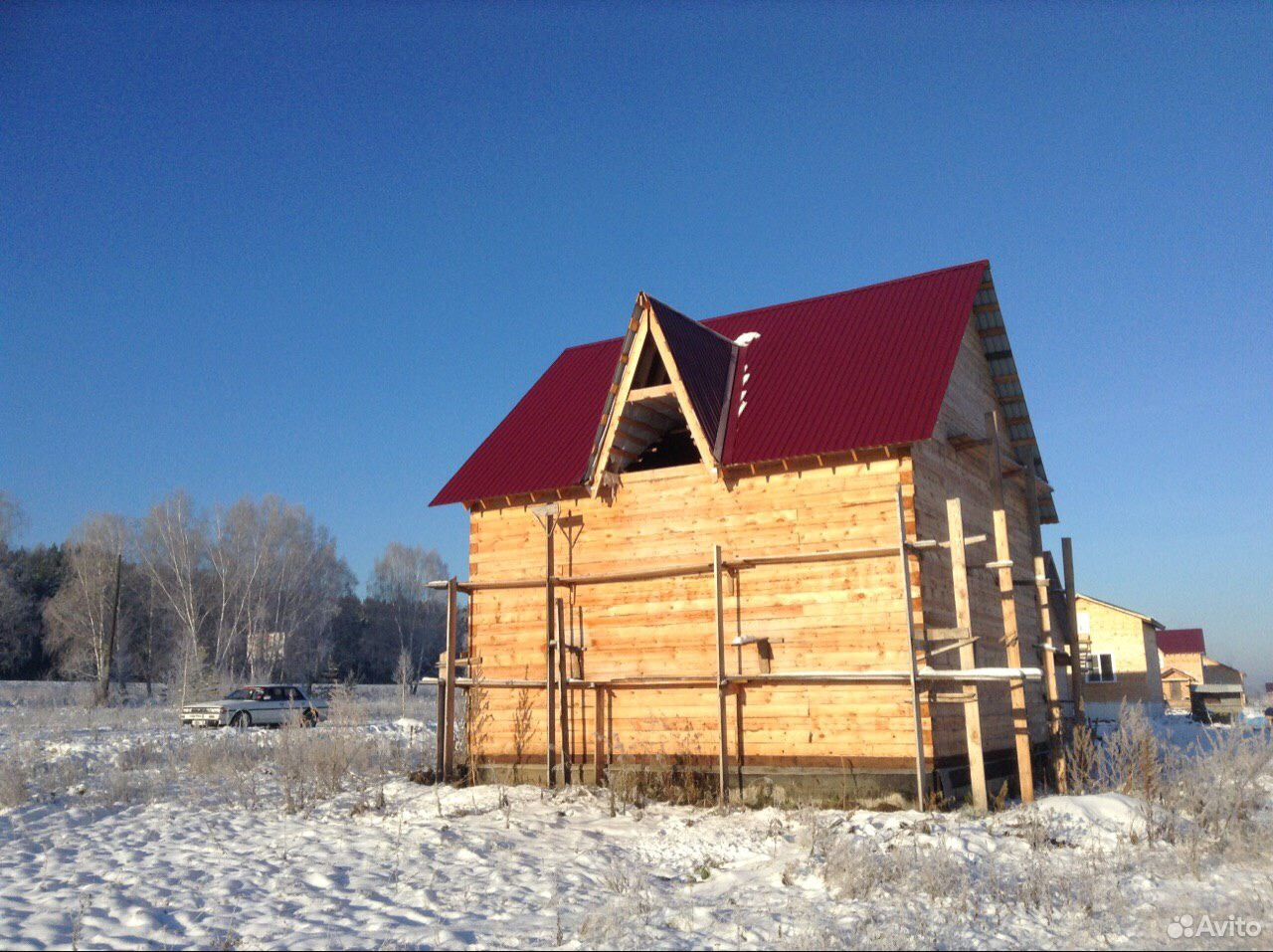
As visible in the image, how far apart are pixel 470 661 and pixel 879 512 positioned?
7838 mm

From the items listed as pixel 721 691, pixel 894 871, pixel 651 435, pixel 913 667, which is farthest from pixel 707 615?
pixel 894 871

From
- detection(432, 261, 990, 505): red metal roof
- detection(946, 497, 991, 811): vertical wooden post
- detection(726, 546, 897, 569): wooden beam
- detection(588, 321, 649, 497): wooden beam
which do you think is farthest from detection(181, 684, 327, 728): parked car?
detection(946, 497, 991, 811): vertical wooden post

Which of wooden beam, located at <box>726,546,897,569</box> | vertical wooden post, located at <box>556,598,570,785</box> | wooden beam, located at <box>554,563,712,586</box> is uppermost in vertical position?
wooden beam, located at <box>726,546,897,569</box>

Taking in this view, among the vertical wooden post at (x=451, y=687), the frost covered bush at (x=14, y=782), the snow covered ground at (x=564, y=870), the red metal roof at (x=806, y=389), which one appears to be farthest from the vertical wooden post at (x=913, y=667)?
the frost covered bush at (x=14, y=782)

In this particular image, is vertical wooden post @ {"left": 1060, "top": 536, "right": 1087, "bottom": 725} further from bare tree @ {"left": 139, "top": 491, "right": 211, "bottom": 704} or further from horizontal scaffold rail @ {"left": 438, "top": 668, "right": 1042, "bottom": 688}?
bare tree @ {"left": 139, "top": 491, "right": 211, "bottom": 704}

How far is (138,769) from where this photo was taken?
1847 cm

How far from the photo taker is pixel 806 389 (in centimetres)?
1694

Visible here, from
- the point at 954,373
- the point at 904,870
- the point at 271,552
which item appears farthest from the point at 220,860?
the point at 271,552

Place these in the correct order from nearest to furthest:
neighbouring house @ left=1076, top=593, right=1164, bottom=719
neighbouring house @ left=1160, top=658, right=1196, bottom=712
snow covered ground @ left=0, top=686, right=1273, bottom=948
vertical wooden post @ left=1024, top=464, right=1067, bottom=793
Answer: snow covered ground @ left=0, top=686, right=1273, bottom=948, vertical wooden post @ left=1024, top=464, right=1067, bottom=793, neighbouring house @ left=1076, top=593, right=1164, bottom=719, neighbouring house @ left=1160, top=658, right=1196, bottom=712

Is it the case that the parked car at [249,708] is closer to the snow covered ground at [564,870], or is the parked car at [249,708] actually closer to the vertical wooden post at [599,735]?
the snow covered ground at [564,870]

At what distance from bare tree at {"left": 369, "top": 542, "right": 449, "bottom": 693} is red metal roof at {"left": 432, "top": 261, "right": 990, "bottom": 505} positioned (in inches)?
2264

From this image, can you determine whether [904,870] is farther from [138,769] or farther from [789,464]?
[138,769]

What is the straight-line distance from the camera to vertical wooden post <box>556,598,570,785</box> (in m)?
16.7

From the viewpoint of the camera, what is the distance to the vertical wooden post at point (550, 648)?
1666 centimetres
